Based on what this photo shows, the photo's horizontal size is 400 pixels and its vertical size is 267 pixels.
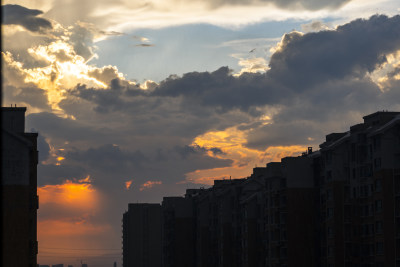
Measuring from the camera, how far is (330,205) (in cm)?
10300

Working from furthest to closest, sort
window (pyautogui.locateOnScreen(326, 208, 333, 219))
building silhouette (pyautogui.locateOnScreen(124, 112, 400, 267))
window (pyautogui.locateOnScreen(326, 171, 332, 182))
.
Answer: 1. window (pyautogui.locateOnScreen(326, 171, 332, 182))
2. window (pyautogui.locateOnScreen(326, 208, 333, 219))
3. building silhouette (pyautogui.locateOnScreen(124, 112, 400, 267))

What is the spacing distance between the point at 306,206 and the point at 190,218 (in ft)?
271

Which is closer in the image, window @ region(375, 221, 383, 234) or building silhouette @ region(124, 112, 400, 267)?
building silhouette @ region(124, 112, 400, 267)

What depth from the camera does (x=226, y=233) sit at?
511ft

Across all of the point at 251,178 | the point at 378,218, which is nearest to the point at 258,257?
the point at 251,178

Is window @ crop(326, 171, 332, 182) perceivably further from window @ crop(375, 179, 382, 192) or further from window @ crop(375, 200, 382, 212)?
window @ crop(375, 200, 382, 212)

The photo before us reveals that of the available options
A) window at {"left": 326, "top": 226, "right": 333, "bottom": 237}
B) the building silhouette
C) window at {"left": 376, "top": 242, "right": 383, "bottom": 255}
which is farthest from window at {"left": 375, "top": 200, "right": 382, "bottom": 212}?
window at {"left": 326, "top": 226, "right": 333, "bottom": 237}

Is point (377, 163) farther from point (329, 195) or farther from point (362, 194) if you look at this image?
point (329, 195)

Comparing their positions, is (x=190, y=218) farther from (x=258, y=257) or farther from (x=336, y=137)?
(x=336, y=137)

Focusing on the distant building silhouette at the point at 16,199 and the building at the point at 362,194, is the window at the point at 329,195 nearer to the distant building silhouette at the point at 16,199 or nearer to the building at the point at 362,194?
the building at the point at 362,194

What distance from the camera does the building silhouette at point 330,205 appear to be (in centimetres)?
9262

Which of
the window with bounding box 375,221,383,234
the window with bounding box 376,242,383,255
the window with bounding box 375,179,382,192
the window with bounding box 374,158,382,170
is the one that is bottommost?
the window with bounding box 376,242,383,255

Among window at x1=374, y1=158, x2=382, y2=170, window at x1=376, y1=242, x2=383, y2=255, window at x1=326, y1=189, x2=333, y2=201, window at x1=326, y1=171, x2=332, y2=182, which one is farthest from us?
window at x1=326, y1=171, x2=332, y2=182

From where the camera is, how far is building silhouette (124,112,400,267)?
304ft
